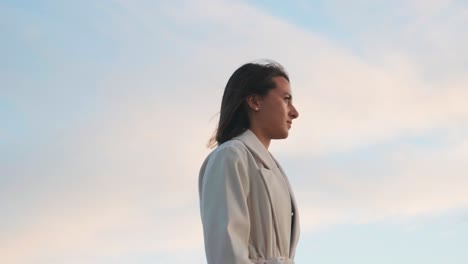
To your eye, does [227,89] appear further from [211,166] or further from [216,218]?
[216,218]

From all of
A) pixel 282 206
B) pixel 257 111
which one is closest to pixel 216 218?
pixel 282 206

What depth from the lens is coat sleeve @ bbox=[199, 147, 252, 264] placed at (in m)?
4.95

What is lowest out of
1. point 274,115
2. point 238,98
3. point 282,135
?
point 282,135

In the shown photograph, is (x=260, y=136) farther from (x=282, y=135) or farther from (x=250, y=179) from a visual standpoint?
(x=250, y=179)

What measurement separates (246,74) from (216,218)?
1101 millimetres

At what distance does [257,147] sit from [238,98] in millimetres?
357

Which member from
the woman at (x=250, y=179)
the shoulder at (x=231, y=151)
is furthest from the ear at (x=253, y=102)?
the shoulder at (x=231, y=151)

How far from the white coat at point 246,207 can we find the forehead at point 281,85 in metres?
0.36

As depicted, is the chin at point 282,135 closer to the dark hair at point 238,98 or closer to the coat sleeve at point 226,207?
the dark hair at point 238,98

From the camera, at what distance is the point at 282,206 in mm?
5387

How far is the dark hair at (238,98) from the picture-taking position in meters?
5.64

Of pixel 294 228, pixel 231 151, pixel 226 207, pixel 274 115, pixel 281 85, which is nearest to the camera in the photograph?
pixel 226 207

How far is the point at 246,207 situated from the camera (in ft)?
16.9

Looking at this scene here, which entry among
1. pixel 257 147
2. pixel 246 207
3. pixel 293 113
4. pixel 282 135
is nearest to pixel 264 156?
pixel 257 147
